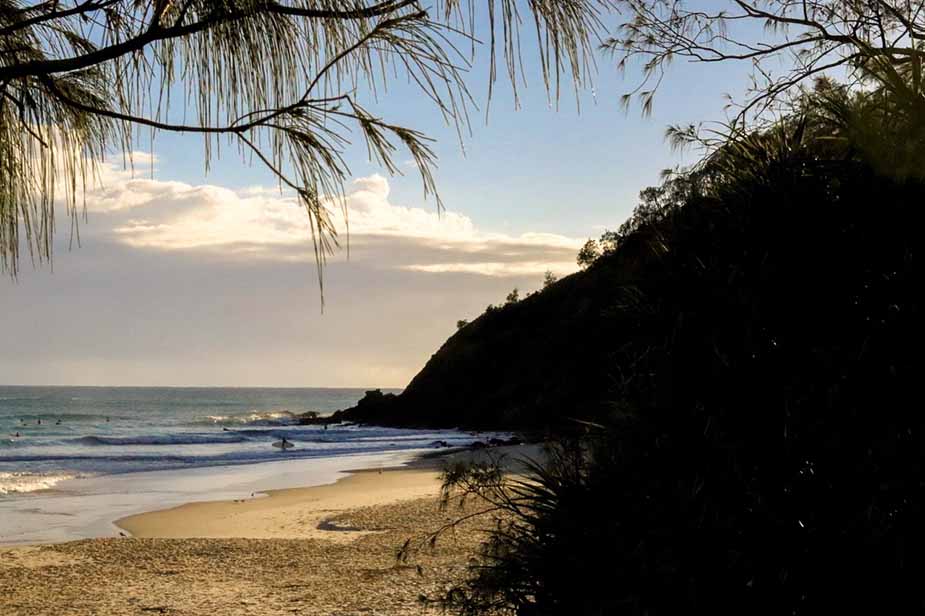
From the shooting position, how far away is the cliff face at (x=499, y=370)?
140 ft

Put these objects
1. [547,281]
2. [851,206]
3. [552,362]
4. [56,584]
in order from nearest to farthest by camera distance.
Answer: [851,206] < [56,584] < [552,362] < [547,281]

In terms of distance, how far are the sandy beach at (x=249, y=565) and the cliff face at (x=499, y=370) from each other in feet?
85.4

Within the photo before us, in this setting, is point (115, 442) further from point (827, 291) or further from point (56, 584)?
point (827, 291)

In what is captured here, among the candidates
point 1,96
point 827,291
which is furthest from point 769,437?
point 1,96

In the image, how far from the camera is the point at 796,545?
2.38 metres

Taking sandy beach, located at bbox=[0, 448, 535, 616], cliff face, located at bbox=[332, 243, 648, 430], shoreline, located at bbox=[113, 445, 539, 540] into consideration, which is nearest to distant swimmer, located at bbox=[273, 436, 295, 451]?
cliff face, located at bbox=[332, 243, 648, 430]

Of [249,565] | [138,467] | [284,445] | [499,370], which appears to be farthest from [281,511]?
[499,370]

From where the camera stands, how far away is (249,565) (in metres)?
8.76

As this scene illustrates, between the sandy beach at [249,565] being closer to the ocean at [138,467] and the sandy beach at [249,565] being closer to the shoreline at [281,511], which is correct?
the shoreline at [281,511]

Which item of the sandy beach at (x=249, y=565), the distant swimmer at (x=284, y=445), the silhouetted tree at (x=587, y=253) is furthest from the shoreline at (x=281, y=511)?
the silhouetted tree at (x=587, y=253)

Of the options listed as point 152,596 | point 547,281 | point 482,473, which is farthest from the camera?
point 547,281

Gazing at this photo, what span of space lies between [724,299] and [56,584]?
24.1 feet

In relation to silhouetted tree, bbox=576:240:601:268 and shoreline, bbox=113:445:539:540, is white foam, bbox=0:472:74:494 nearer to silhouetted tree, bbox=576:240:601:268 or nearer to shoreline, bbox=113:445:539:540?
shoreline, bbox=113:445:539:540

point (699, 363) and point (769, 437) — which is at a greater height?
point (699, 363)
